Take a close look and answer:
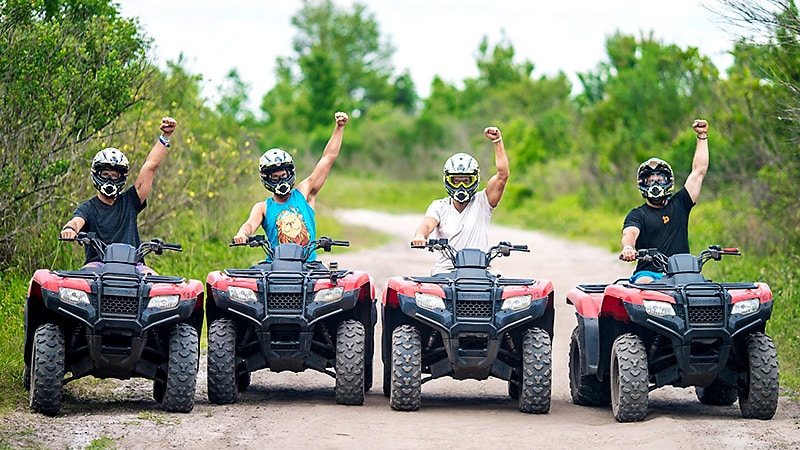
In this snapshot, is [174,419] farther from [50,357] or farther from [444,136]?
[444,136]

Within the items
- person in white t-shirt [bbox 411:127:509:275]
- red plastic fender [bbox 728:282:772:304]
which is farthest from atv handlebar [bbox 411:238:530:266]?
red plastic fender [bbox 728:282:772:304]

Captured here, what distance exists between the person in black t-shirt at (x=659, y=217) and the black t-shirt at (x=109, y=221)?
3800 millimetres

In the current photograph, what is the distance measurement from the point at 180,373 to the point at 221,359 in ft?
1.58

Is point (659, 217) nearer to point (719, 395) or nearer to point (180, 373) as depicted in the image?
point (719, 395)

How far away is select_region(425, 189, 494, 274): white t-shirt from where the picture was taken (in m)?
10.4

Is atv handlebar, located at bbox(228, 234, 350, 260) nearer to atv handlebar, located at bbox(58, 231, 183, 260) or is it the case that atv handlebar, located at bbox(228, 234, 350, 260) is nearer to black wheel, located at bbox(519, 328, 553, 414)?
atv handlebar, located at bbox(58, 231, 183, 260)

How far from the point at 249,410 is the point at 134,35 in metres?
6.21

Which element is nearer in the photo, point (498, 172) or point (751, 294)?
point (751, 294)

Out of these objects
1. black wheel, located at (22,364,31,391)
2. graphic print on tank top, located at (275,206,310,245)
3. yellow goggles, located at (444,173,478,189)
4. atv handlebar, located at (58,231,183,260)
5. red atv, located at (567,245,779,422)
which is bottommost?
black wheel, located at (22,364,31,391)

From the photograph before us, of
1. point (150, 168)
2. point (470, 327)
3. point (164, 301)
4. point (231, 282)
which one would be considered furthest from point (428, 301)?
point (150, 168)

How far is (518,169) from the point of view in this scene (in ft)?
169

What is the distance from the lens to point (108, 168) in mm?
9984

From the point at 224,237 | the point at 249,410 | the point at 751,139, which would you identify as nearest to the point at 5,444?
the point at 249,410

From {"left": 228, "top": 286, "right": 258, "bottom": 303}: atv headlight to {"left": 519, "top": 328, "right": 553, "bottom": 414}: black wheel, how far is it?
2.04 meters
